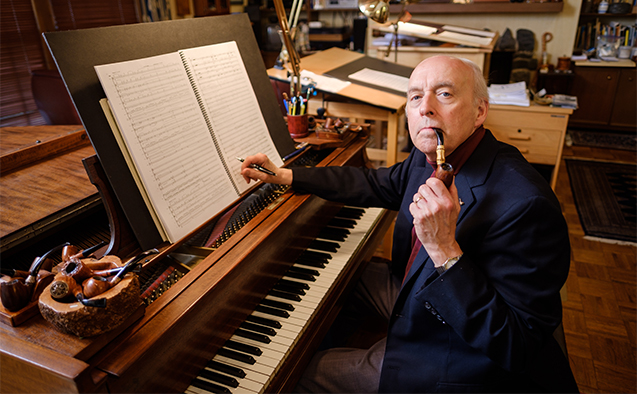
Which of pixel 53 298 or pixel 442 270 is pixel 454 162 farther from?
pixel 53 298

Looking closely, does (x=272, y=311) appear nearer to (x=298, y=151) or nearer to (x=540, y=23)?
(x=298, y=151)

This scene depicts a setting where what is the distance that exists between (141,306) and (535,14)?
17.6 feet

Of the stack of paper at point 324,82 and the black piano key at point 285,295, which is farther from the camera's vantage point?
the stack of paper at point 324,82

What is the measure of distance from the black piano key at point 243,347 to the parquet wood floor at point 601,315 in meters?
1.56

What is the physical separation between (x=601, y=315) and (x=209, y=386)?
2.19 meters

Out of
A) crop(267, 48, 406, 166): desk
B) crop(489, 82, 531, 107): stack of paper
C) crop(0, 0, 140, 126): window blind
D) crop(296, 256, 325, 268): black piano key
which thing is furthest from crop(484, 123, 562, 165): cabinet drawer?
crop(0, 0, 140, 126): window blind

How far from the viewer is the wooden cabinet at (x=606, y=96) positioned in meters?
4.79

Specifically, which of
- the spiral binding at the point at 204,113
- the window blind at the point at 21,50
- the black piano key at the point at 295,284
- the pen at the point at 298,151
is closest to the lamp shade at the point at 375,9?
the pen at the point at 298,151

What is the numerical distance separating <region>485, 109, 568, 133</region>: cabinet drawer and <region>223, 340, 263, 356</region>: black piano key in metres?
2.83

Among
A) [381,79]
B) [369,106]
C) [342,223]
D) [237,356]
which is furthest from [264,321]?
[381,79]

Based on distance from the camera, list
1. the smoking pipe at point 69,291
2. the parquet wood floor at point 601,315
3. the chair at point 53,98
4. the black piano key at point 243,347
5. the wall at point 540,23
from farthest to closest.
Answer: the wall at point 540,23, the chair at point 53,98, the parquet wood floor at point 601,315, the black piano key at point 243,347, the smoking pipe at point 69,291

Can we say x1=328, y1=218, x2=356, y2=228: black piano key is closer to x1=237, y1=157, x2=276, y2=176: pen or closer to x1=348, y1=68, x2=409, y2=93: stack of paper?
x1=237, y1=157, x2=276, y2=176: pen

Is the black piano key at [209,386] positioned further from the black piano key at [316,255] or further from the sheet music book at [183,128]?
the black piano key at [316,255]

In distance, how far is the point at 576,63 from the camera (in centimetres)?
481
